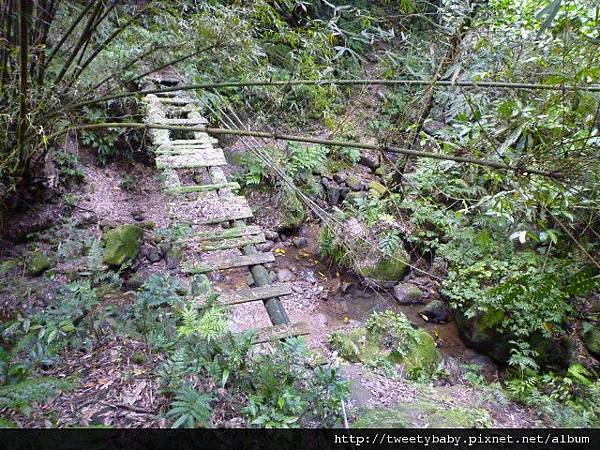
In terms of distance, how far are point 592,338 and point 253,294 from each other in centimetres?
439

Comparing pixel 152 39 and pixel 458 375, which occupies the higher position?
pixel 152 39

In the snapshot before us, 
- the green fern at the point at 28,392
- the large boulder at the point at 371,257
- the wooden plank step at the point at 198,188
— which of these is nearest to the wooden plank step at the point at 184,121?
the wooden plank step at the point at 198,188

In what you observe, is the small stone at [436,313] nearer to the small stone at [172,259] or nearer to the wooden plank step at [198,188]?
the wooden plank step at [198,188]

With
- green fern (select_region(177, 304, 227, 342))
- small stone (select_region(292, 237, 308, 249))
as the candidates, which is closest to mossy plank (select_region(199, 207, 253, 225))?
green fern (select_region(177, 304, 227, 342))

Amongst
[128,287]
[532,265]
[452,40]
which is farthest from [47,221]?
[532,265]

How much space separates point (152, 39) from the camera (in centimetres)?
463

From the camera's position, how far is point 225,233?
3.57 metres

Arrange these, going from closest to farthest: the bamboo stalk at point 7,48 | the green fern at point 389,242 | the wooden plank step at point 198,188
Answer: the bamboo stalk at point 7,48 < the wooden plank step at point 198,188 < the green fern at point 389,242

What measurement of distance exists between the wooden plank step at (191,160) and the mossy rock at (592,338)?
4847 millimetres

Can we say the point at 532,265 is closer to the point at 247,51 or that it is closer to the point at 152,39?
the point at 247,51

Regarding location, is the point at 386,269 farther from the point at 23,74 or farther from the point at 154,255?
the point at 23,74

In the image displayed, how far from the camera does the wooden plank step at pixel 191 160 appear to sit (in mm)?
4172

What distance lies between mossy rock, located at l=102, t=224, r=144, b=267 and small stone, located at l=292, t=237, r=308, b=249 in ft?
7.44

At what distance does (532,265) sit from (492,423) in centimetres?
228
